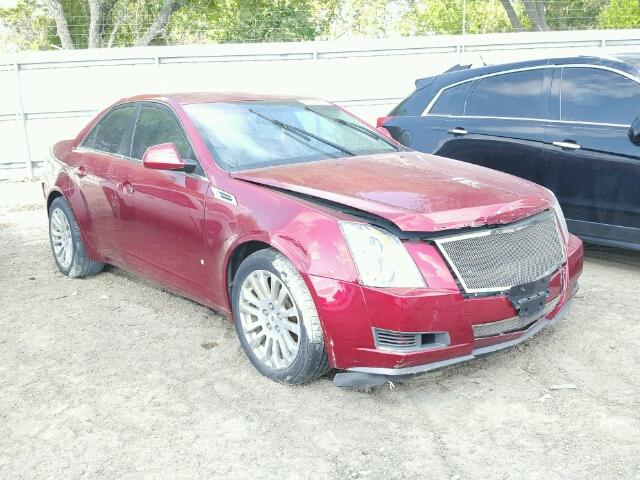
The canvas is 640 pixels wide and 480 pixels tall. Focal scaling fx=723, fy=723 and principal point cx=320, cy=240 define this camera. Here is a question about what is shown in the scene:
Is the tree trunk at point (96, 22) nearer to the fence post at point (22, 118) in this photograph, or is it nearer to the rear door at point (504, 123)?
the fence post at point (22, 118)

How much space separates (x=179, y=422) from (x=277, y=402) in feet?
1.60

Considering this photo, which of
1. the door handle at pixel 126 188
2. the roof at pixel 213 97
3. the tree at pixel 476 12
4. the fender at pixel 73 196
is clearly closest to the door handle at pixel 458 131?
the roof at pixel 213 97

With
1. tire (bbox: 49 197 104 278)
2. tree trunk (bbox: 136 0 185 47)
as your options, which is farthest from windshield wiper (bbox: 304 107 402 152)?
tree trunk (bbox: 136 0 185 47)

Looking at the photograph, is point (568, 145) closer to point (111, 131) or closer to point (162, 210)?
point (162, 210)

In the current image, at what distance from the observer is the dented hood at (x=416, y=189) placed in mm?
3412

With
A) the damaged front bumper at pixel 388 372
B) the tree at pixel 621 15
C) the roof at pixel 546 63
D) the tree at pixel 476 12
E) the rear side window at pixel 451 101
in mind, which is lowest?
the damaged front bumper at pixel 388 372

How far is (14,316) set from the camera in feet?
16.5

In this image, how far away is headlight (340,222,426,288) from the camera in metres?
3.29

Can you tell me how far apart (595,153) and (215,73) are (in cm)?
831

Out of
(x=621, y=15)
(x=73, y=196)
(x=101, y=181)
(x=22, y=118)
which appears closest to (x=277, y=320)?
(x=101, y=181)

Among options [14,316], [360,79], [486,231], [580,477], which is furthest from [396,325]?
[360,79]

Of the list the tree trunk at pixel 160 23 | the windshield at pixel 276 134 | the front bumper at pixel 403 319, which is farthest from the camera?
the tree trunk at pixel 160 23

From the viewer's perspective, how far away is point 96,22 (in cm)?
2319

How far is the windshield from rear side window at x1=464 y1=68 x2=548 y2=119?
56.5 inches
